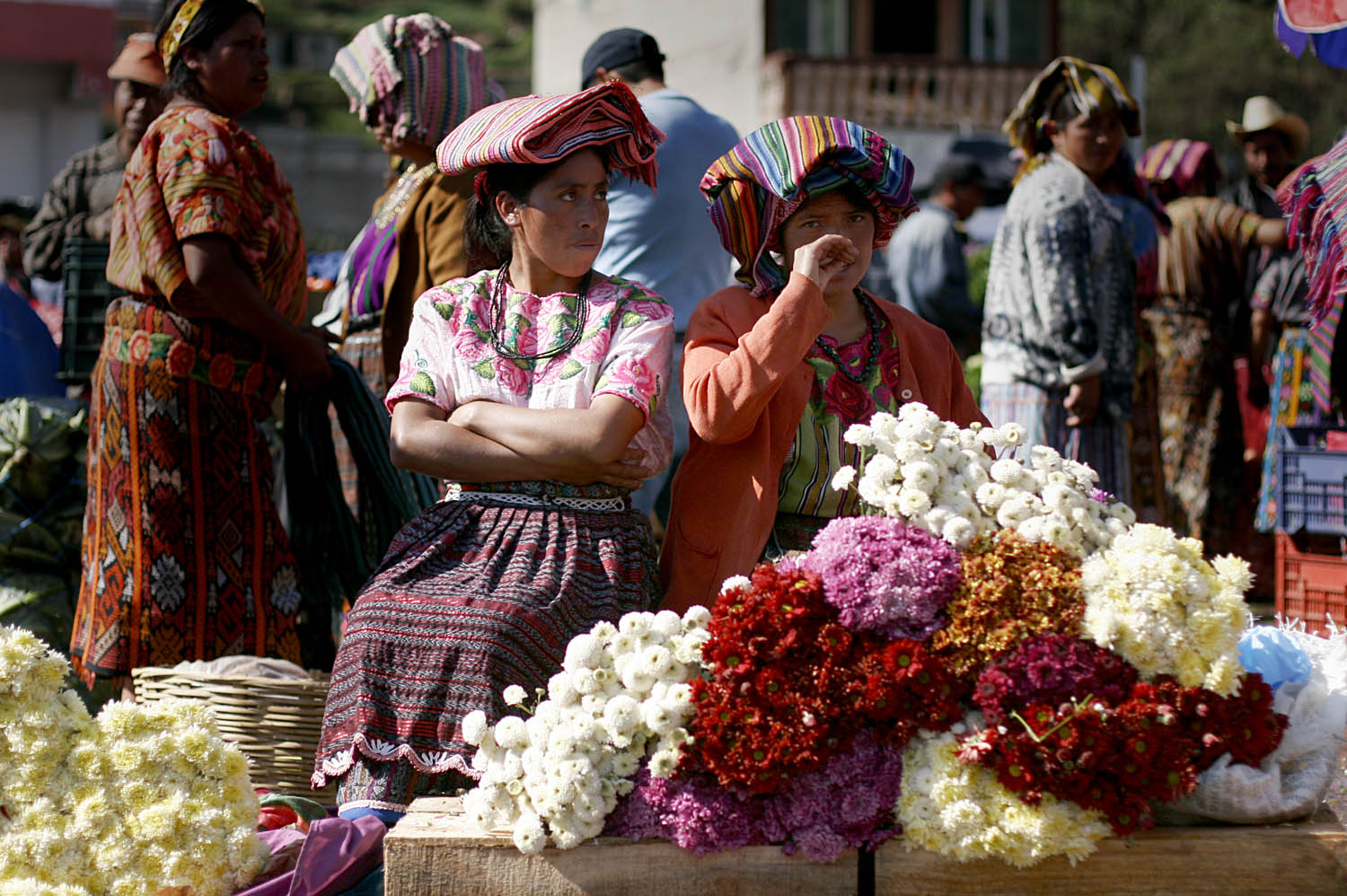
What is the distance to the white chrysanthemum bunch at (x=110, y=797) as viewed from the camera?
2.64 metres

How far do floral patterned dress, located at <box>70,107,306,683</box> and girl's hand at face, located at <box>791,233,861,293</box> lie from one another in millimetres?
1813

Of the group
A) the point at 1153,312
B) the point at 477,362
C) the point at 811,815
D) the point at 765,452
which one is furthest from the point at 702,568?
the point at 1153,312

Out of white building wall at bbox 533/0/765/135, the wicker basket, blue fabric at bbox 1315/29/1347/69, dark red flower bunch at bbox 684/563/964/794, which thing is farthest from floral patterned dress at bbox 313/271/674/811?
white building wall at bbox 533/0/765/135

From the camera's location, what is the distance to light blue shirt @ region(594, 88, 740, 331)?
483 centimetres

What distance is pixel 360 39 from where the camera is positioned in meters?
5.06

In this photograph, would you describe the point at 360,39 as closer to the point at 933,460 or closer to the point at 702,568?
the point at 702,568

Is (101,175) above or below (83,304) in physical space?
above

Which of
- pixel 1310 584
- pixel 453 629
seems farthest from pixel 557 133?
pixel 1310 584

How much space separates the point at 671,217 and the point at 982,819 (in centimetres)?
281

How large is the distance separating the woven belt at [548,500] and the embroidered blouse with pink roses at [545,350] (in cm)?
12

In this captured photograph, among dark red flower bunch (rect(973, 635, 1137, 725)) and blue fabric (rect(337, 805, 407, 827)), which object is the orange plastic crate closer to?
dark red flower bunch (rect(973, 635, 1137, 725))

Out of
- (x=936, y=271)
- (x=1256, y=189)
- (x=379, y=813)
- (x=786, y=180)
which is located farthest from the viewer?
(x=936, y=271)

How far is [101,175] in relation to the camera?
6.52 metres

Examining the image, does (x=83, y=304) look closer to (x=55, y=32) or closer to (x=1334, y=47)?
(x=1334, y=47)
